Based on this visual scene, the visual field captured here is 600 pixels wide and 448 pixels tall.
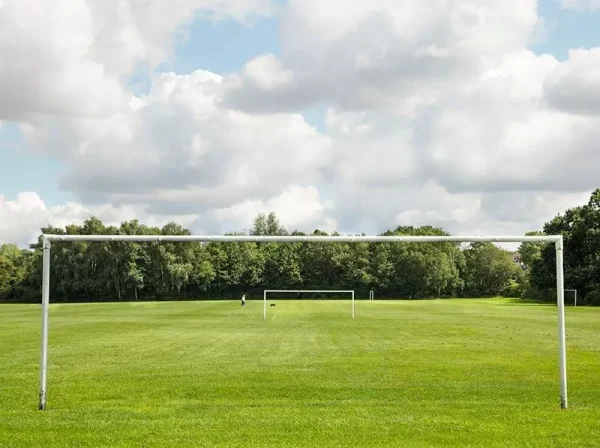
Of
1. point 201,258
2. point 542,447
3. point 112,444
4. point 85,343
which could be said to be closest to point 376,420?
point 542,447

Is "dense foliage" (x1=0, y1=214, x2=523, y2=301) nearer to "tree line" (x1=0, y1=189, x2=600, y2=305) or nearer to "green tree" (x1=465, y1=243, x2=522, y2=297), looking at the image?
"tree line" (x1=0, y1=189, x2=600, y2=305)

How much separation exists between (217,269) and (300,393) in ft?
261

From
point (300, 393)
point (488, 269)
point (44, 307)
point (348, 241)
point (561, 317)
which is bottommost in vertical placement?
point (300, 393)

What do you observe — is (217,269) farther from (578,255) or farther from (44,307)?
(44,307)

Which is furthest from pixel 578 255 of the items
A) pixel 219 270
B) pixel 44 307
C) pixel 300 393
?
pixel 44 307

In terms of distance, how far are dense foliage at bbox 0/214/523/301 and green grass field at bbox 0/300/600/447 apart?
6353cm

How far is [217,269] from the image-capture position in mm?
91000

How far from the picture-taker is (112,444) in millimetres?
8453

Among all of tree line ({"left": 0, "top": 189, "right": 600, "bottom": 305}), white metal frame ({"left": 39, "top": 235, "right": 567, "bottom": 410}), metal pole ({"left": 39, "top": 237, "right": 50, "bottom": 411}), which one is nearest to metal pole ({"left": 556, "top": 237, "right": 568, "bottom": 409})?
white metal frame ({"left": 39, "top": 235, "right": 567, "bottom": 410})

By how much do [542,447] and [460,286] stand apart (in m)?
92.4

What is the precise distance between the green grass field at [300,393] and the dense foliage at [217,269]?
208 feet

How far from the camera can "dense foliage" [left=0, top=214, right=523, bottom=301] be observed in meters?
87.1

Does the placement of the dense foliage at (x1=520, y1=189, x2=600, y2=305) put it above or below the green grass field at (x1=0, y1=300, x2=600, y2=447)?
above

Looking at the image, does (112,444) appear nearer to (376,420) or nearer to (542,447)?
(376,420)
